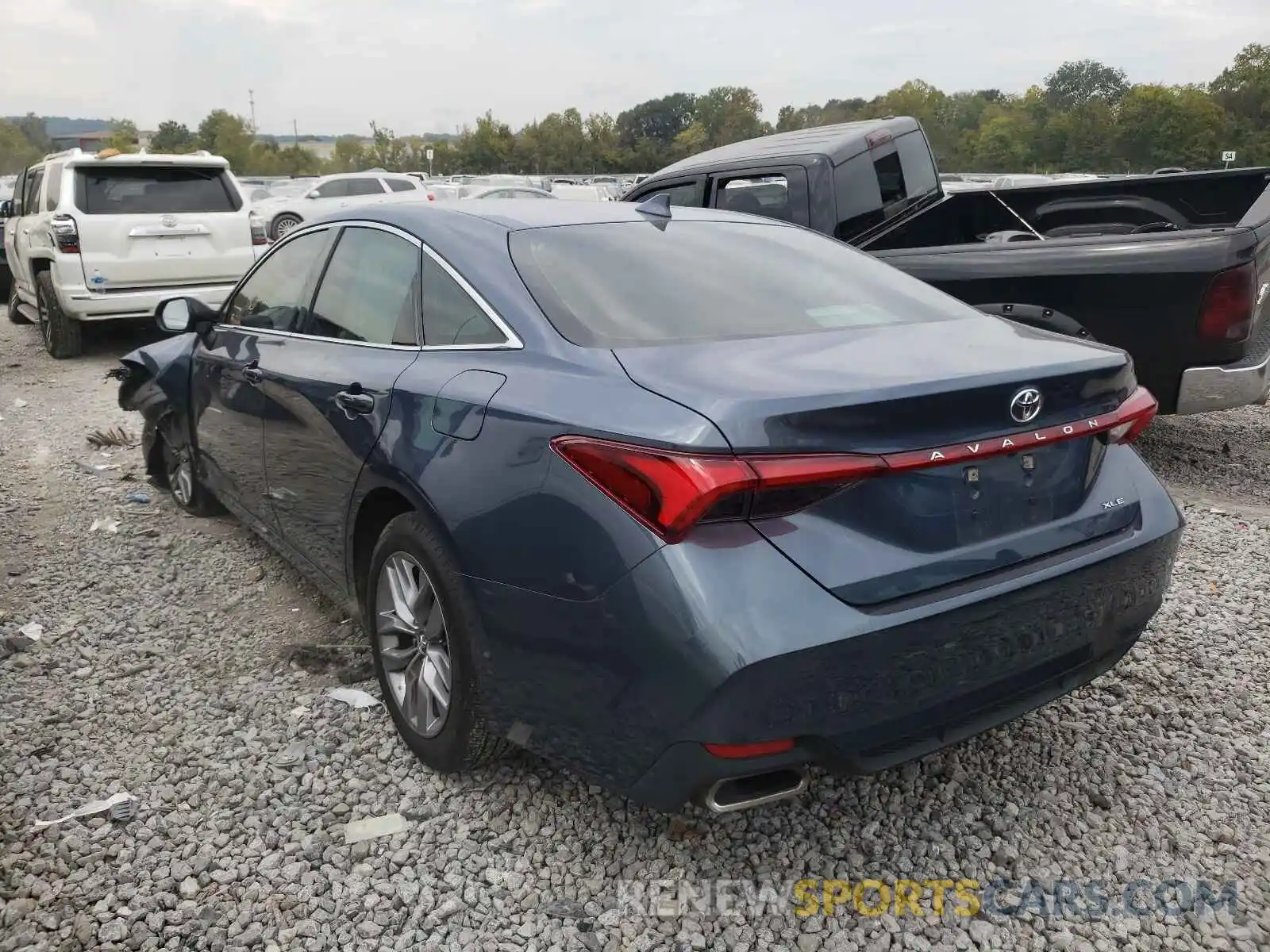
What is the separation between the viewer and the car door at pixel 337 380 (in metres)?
2.88

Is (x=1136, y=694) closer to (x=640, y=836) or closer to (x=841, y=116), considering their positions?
(x=640, y=836)

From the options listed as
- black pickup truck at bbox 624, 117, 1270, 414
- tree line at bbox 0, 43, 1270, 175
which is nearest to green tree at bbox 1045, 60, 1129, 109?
tree line at bbox 0, 43, 1270, 175

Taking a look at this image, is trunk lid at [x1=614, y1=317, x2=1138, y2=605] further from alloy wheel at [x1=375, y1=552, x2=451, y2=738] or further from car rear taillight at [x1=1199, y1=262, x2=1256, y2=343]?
car rear taillight at [x1=1199, y1=262, x2=1256, y2=343]

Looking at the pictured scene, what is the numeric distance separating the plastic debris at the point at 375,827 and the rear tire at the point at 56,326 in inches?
345

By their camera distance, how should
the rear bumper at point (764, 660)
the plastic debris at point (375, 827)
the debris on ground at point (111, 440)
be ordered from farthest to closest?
the debris on ground at point (111, 440), the plastic debris at point (375, 827), the rear bumper at point (764, 660)

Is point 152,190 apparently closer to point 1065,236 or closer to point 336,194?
point 1065,236

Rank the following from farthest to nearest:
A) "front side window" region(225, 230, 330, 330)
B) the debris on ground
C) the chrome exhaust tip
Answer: the debris on ground → "front side window" region(225, 230, 330, 330) → the chrome exhaust tip

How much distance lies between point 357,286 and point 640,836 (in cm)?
193

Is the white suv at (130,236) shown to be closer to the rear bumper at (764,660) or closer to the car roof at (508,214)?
the car roof at (508,214)

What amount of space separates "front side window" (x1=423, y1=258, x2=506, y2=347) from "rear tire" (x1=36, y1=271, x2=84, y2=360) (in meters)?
8.37

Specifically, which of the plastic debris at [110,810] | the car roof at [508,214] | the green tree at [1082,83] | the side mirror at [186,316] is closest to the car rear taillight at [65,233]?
the side mirror at [186,316]

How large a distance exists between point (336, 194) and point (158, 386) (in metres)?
17.4

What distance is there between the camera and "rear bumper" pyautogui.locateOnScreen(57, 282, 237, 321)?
30.3 ft

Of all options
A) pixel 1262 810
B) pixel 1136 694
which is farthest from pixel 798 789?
pixel 1136 694
